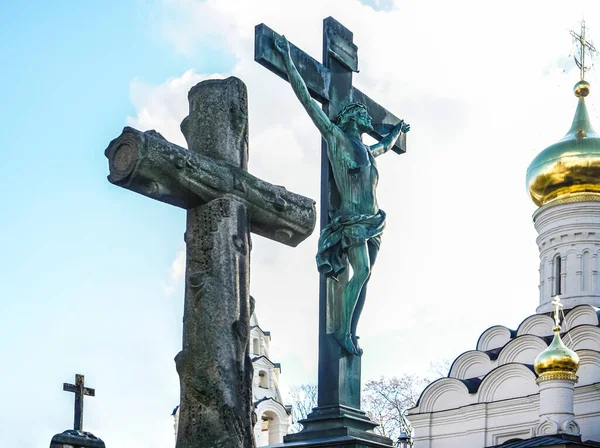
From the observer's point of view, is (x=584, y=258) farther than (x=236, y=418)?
Yes

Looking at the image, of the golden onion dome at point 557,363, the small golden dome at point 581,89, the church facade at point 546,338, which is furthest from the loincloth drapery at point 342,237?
the small golden dome at point 581,89

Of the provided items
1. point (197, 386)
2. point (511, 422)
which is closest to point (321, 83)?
point (197, 386)

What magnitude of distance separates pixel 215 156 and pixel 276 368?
2682 centimetres

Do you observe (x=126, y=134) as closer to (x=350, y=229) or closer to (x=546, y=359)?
(x=350, y=229)

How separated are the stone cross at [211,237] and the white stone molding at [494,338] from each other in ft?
92.0

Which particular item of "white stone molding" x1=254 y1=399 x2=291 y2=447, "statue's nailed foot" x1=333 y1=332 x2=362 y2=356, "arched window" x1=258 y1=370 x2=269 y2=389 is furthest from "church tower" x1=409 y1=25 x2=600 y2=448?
"statue's nailed foot" x1=333 y1=332 x2=362 y2=356

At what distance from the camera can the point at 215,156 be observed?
4152mm

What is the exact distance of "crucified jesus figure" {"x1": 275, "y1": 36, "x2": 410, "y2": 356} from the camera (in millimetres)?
6734

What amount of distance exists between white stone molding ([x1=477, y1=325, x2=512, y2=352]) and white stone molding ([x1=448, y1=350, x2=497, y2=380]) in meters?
0.97

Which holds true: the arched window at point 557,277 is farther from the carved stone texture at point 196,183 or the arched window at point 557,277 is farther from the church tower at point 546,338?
the carved stone texture at point 196,183

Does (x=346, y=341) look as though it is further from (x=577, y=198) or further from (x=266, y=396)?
(x=577, y=198)

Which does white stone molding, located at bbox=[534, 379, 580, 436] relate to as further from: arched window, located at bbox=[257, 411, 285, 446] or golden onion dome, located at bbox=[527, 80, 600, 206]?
golden onion dome, located at bbox=[527, 80, 600, 206]

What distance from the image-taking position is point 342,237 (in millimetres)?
A: 6809

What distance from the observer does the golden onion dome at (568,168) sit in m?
29.4
